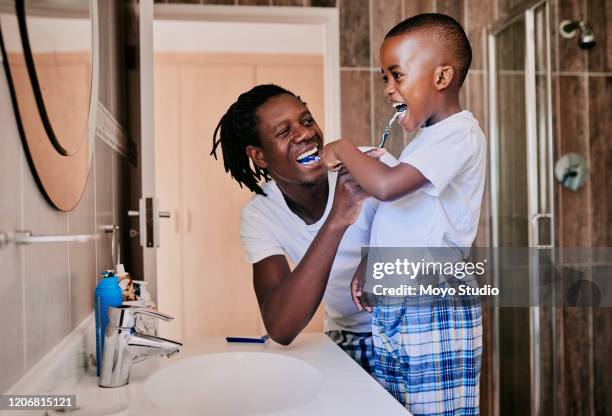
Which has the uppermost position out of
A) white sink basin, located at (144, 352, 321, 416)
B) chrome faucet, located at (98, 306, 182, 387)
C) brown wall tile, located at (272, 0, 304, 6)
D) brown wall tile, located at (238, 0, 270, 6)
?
brown wall tile, located at (272, 0, 304, 6)

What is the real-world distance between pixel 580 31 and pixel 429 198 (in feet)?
2.76

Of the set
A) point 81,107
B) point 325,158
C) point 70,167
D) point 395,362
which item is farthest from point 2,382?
point 325,158

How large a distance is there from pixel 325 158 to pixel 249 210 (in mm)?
262

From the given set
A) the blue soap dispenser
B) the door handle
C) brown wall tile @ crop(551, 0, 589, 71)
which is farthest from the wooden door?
brown wall tile @ crop(551, 0, 589, 71)

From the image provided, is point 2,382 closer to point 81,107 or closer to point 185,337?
point 81,107

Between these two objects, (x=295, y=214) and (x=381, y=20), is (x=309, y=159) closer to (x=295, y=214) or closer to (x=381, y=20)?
(x=295, y=214)

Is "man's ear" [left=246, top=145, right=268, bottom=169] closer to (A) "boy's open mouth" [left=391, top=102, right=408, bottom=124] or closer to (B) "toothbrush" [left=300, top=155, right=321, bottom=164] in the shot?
(B) "toothbrush" [left=300, top=155, right=321, bottom=164]

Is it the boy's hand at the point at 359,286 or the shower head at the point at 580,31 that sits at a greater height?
the shower head at the point at 580,31

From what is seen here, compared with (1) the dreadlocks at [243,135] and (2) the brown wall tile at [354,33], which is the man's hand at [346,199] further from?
(2) the brown wall tile at [354,33]

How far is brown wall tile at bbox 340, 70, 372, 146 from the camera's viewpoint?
1589mm

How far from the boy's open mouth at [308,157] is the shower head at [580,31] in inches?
34.8

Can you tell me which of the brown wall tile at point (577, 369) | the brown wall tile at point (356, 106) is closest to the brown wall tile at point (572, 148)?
the brown wall tile at point (577, 369)

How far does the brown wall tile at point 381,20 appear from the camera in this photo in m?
1.55

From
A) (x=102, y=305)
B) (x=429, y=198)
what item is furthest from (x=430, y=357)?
(x=102, y=305)
